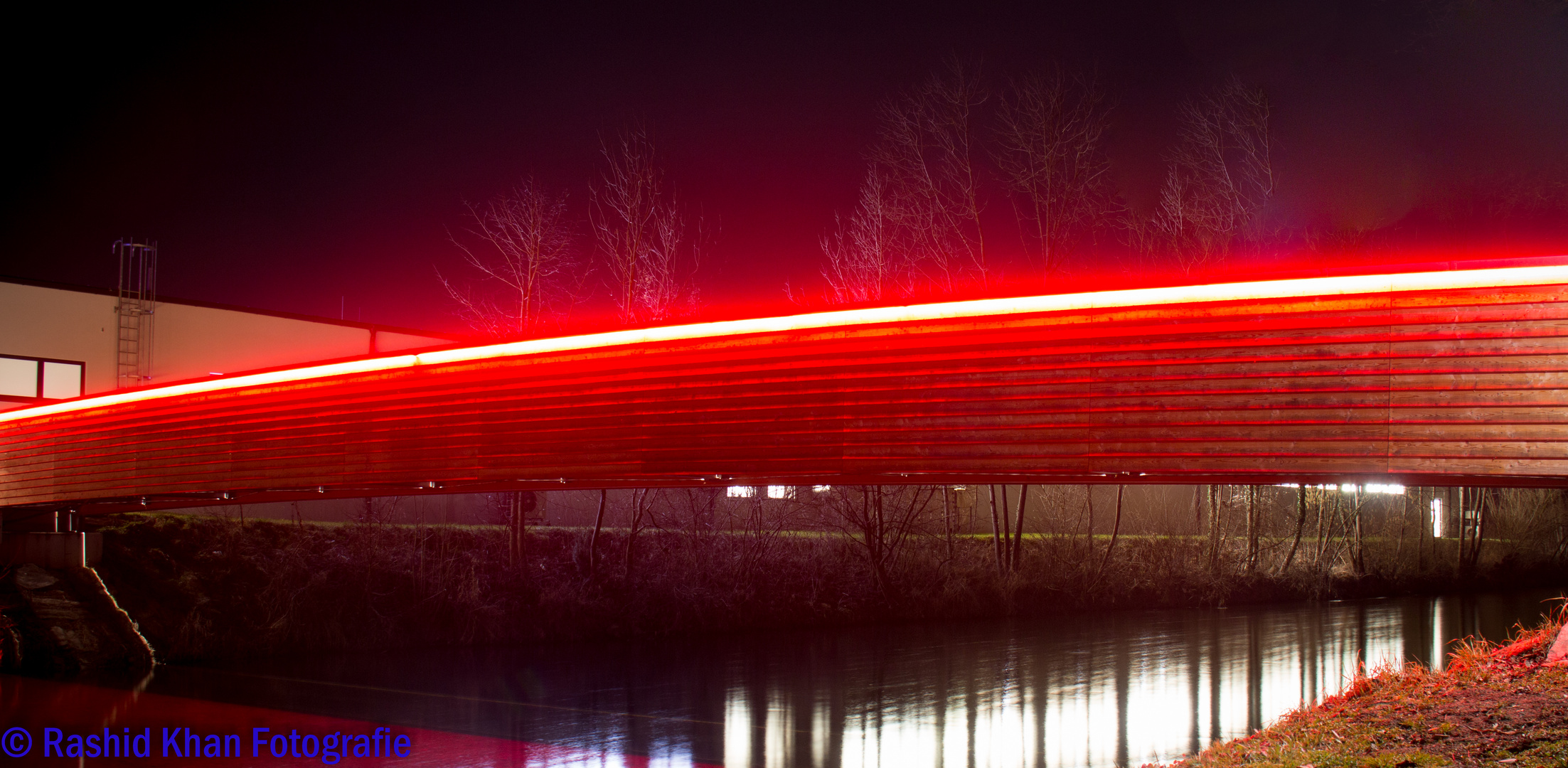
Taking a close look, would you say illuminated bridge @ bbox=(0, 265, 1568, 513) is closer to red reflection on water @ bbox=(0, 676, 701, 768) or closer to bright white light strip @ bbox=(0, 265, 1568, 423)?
bright white light strip @ bbox=(0, 265, 1568, 423)

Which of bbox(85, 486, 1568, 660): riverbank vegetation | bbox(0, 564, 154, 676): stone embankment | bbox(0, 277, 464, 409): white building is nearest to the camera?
bbox(0, 564, 154, 676): stone embankment

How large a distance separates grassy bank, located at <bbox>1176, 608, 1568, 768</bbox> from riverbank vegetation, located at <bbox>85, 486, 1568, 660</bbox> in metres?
10.9

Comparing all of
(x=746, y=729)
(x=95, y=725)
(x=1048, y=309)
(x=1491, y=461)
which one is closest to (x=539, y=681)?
(x=746, y=729)

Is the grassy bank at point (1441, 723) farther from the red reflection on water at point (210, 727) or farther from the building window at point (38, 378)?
the building window at point (38, 378)

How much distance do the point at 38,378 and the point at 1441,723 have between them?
20189mm

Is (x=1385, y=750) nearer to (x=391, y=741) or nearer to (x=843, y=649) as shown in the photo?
(x=391, y=741)

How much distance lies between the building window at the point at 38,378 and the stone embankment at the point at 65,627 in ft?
14.3

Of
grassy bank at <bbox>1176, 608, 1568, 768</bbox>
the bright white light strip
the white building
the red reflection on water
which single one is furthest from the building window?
grassy bank at <bbox>1176, 608, 1568, 768</bbox>

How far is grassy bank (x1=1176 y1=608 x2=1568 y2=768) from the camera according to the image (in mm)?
5867

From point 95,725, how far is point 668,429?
21.1ft

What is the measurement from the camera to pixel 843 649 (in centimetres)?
1688

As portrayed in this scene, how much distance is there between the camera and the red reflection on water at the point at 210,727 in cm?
902

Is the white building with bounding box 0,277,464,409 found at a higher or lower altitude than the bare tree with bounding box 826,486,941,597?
higher

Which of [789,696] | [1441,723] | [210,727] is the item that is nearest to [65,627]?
[210,727]
